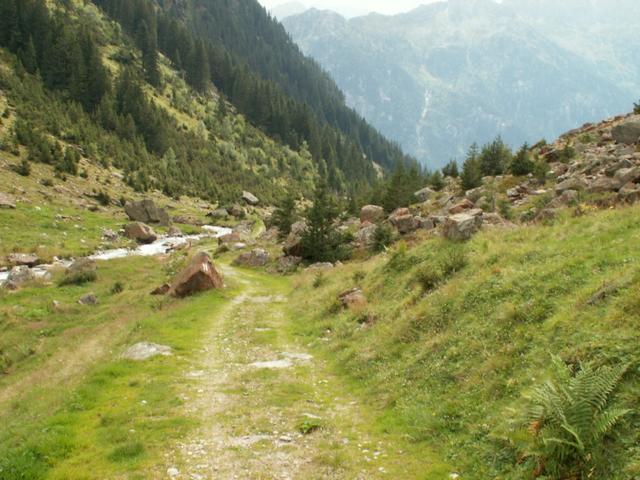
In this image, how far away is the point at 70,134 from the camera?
7106cm

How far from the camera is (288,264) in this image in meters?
39.9

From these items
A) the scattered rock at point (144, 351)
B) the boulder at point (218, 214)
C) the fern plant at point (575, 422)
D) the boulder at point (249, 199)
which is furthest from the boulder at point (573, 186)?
the boulder at point (249, 199)

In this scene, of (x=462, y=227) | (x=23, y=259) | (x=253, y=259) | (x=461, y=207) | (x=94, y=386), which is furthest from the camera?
(x=253, y=259)

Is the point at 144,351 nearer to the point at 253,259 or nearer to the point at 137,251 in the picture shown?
the point at 253,259

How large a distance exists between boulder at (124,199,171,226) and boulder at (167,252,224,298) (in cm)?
3611

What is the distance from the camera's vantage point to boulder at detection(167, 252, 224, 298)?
28359 millimetres

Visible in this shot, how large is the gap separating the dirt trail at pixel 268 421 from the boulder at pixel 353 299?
3.53 meters

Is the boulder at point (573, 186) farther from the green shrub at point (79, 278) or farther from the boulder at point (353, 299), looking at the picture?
the green shrub at point (79, 278)

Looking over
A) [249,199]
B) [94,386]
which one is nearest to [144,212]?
[249,199]

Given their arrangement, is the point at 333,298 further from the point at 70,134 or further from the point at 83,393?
the point at 70,134

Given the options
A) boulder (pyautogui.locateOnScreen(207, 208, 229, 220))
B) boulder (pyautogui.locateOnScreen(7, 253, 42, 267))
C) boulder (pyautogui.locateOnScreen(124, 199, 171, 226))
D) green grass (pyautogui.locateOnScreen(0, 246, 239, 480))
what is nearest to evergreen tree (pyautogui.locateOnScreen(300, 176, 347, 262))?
green grass (pyautogui.locateOnScreen(0, 246, 239, 480))

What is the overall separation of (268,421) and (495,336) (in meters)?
6.11

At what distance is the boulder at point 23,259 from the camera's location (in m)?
36.6

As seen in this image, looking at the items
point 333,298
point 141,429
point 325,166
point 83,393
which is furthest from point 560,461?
point 325,166
